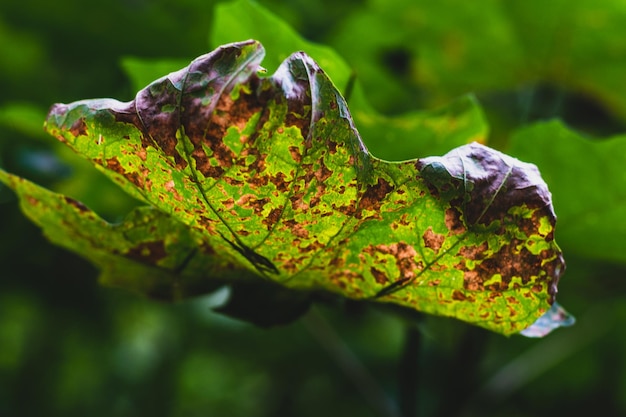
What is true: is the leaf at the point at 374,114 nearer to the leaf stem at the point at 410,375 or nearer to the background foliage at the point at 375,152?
the background foliage at the point at 375,152

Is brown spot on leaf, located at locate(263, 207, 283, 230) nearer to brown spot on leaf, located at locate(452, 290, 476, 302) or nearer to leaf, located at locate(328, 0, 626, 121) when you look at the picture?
brown spot on leaf, located at locate(452, 290, 476, 302)

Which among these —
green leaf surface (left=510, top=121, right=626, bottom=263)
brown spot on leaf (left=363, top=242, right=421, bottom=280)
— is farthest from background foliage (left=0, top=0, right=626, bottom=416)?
brown spot on leaf (left=363, top=242, right=421, bottom=280)

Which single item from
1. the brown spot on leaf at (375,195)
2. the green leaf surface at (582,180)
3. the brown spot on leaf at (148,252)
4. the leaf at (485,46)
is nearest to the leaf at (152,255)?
the brown spot on leaf at (148,252)

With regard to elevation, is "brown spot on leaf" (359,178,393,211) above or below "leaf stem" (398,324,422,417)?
above

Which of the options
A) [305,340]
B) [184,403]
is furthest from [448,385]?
[184,403]

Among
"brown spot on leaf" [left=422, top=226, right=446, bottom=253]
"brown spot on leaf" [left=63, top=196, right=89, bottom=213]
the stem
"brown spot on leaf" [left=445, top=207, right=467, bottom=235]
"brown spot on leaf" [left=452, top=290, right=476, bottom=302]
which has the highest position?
"brown spot on leaf" [left=445, top=207, right=467, bottom=235]
